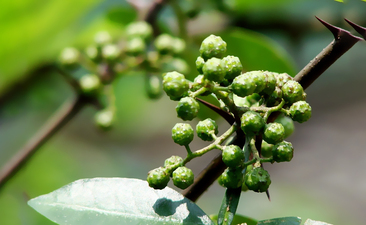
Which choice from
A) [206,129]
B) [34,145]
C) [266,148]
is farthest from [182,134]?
[34,145]

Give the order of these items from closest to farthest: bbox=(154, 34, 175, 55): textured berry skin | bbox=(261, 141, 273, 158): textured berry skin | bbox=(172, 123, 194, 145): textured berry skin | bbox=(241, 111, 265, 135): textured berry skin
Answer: bbox=(241, 111, 265, 135): textured berry skin, bbox=(172, 123, 194, 145): textured berry skin, bbox=(261, 141, 273, 158): textured berry skin, bbox=(154, 34, 175, 55): textured berry skin

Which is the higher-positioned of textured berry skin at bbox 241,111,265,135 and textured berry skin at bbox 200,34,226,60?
textured berry skin at bbox 200,34,226,60

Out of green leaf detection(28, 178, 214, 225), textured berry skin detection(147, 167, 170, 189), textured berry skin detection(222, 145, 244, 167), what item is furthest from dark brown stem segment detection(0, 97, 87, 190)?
textured berry skin detection(222, 145, 244, 167)

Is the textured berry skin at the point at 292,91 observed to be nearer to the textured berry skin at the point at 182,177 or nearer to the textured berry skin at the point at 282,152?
the textured berry skin at the point at 282,152

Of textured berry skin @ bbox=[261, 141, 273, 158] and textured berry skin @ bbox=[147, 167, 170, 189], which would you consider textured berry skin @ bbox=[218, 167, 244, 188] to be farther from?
textured berry skin @ bbox=[261, 141, 273, 158]

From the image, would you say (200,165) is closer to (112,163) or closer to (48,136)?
(112,163)

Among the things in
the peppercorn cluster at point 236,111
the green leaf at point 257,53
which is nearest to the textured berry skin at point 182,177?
the peppercorn cluster at point 236,111

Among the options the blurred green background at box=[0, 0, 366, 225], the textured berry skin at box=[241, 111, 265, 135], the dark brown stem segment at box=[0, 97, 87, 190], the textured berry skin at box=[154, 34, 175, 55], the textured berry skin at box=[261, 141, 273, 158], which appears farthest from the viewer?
the blurred green background at box=[0, 0, 366, 225]

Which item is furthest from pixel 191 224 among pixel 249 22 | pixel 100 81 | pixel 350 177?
pixel 350 177
